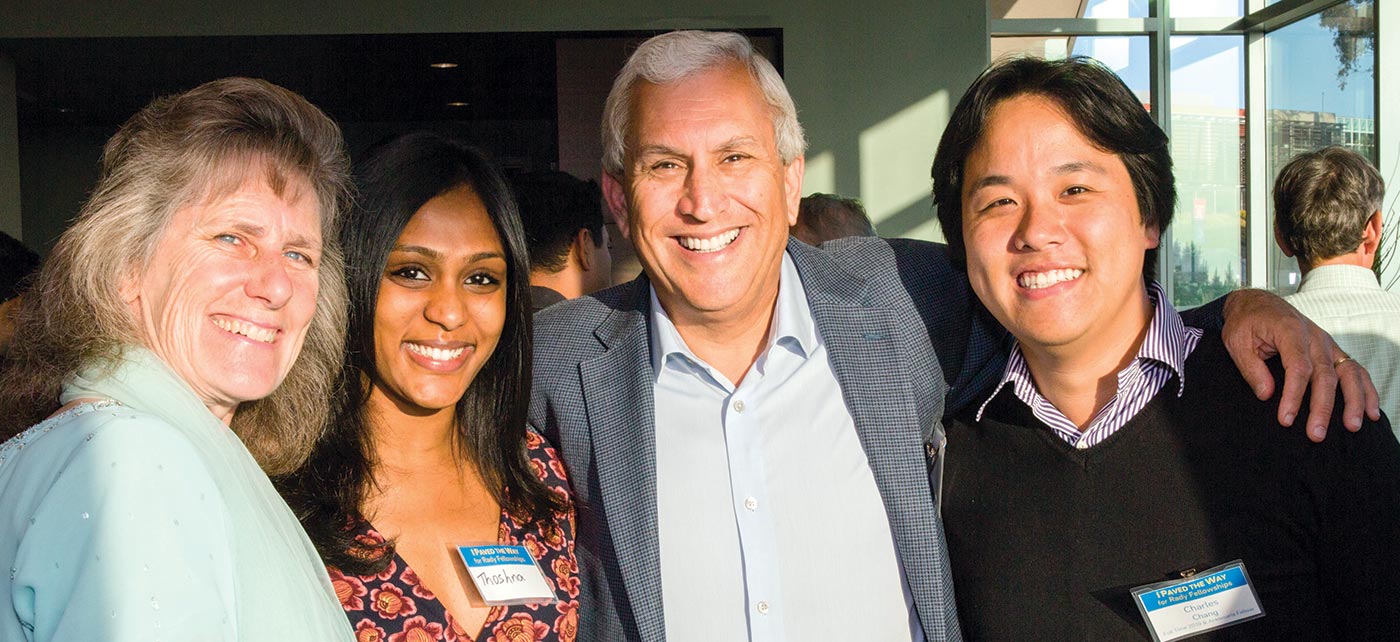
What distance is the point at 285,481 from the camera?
2.02m

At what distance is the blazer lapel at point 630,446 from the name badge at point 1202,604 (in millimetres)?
825

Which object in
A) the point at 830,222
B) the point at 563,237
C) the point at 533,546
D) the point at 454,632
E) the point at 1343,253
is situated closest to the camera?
the point at 454,632

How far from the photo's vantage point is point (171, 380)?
1411 millimetres

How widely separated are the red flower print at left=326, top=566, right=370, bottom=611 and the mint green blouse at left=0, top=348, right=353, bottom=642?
0.49 m

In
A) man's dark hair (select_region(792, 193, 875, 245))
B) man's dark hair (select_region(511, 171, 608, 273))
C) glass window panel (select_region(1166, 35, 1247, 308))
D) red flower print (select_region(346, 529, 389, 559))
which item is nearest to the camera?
red flower print (select_region(346, 529, 389, 559))

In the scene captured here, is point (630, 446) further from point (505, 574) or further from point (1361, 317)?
point (1361, 317)

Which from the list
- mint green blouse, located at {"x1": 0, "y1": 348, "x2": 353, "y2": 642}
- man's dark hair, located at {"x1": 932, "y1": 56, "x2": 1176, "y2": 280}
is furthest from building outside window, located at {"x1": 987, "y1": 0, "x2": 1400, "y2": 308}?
mint green blouse, located at {"x1": 0, "y1": 348, "x2": 353, "y2": 642}

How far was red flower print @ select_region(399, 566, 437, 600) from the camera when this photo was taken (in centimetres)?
194

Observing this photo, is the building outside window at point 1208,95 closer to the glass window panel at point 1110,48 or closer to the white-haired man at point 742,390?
the glass window panel at point 1110,48

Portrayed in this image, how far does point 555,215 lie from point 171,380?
8.24 ft

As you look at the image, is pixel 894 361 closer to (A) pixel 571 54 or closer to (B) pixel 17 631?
(B) pixel 17 631

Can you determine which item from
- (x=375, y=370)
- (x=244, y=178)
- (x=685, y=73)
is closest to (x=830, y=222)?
(x=685, y=73)

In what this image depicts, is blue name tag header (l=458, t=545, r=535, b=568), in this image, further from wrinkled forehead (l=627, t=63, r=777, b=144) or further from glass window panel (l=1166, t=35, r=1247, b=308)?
glass window panel (l=1166, t=35, r=1247, b=308)

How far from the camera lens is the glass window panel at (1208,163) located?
775 cm
